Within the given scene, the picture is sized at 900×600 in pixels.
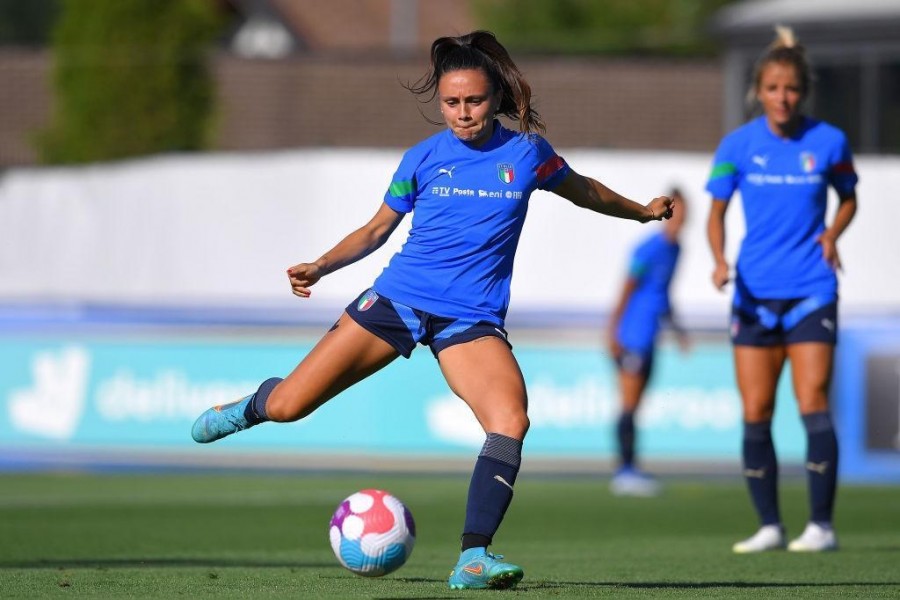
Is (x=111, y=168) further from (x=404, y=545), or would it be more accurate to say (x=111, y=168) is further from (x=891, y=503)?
(x=404, y=545)

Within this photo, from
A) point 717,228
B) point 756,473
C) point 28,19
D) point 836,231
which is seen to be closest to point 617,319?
point 756,473

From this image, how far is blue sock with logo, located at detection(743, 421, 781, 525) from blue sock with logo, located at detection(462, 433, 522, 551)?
2867mm

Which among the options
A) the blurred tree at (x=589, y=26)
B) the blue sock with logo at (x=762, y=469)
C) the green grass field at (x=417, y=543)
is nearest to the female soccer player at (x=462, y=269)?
the green grass field at (x=417, y=543)

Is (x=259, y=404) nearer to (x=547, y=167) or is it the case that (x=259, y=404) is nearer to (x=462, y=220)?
(x=462, y=220)

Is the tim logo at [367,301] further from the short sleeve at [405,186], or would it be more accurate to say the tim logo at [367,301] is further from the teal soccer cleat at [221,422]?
the teal soccer cleat at [221,422]

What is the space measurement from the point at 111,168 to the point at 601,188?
43.5ft

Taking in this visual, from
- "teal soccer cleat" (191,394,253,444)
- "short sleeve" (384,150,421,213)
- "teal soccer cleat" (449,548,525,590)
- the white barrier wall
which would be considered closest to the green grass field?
"teal soccer cleat" (449,548,525,590)

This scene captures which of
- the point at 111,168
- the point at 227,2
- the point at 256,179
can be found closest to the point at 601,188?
the point at 256,179

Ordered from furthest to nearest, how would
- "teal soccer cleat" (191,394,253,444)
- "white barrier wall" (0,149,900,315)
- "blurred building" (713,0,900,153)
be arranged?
"blurred building" (713,0,900,153)
"white barrier wall" (0,149,900,315)
"teal soccer cleat" (191,394,253,444)

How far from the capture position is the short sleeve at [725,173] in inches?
377

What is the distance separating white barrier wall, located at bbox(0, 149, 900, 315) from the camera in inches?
703

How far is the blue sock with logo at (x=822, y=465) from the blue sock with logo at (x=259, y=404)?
329 centimetres

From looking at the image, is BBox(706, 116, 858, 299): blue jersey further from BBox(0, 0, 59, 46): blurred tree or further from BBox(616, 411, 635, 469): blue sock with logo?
BBox(0, 0, 59, 46): blurred tree

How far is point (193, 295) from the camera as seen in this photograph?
62.7ft
